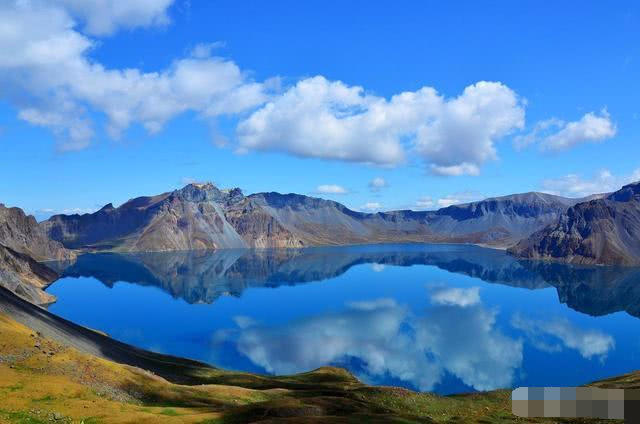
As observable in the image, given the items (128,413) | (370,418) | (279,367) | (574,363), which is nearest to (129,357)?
(279,367)

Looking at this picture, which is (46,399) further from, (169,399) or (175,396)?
(175,396)

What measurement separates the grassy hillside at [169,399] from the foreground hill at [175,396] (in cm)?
10

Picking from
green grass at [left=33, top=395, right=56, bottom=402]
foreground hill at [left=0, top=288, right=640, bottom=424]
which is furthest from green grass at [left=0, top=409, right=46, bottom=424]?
green grass at [left=33, top=395, right=56, bottom=402]

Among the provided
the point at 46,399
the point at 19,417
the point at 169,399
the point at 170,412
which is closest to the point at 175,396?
the point at 169,399

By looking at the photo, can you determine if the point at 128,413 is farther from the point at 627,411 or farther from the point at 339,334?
the point at 339,334

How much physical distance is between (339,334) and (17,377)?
447ft

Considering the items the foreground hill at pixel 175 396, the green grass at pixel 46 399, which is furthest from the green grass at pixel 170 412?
the green grass at pixel 46 399

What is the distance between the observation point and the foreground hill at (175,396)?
5266 centimetres

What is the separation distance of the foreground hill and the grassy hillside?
0.33ft

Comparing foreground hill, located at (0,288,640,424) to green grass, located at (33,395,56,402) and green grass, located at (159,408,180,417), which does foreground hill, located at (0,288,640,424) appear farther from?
green grass, located at (33,395,56,402)

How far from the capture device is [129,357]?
118375 millimetres

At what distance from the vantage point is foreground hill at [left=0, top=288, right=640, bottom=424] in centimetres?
5266

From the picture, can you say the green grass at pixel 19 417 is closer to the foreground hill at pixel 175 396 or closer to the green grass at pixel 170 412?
the foreground hill at pixel 175 396

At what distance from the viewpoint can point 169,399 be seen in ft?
246
